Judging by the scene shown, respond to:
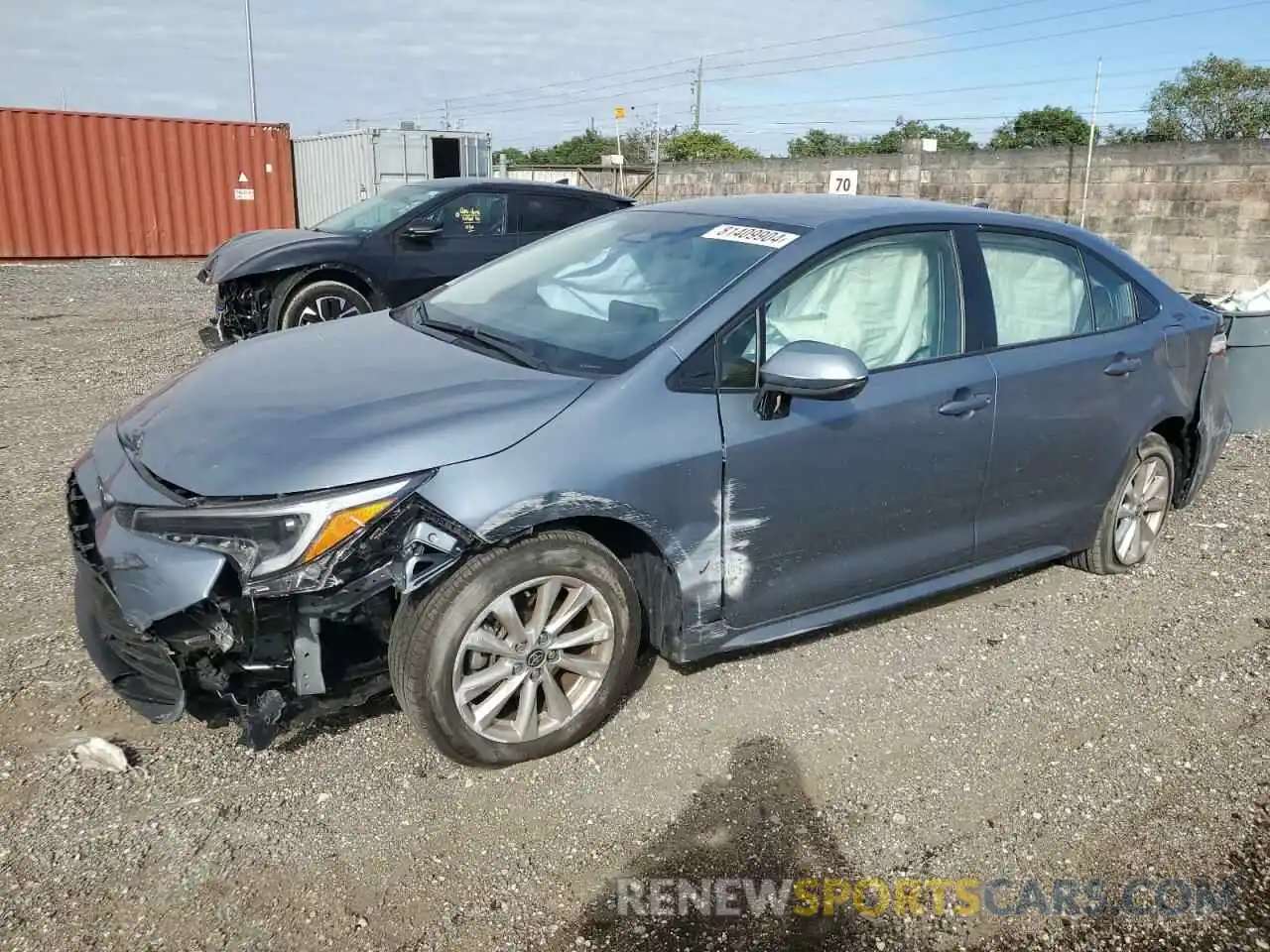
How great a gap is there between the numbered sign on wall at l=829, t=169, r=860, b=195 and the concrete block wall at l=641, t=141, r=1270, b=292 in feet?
1.87

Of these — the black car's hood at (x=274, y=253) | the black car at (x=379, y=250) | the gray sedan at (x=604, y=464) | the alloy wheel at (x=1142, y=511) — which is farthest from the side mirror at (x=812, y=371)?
the black car's hood at (x=274, y=253)

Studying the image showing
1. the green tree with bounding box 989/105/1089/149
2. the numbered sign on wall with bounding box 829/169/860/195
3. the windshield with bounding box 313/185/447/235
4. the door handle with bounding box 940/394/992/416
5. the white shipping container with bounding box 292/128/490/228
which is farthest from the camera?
the green tree with bounding box 989/105/1089/149

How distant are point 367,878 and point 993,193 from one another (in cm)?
1534

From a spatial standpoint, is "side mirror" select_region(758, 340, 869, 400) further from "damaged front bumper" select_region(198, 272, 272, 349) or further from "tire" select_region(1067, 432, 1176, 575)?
"damaged front bumper" select_region(198, 272, 272, 349)

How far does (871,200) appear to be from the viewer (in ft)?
12.6

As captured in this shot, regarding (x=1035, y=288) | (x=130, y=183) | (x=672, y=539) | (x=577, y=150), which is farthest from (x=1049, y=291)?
(x=577, y=150)

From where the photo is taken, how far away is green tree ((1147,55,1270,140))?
1348 inches

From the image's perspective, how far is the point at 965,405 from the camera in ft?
11.5

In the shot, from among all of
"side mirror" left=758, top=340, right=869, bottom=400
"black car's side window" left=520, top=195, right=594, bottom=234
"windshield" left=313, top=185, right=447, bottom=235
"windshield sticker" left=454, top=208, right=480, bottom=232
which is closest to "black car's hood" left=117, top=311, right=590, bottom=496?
"side mirror" left=758, top=340, right=869, bottom=400

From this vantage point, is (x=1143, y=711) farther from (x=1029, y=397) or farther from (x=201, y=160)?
(x=201, y=160)

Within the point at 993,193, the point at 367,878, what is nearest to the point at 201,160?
the point at 993,193

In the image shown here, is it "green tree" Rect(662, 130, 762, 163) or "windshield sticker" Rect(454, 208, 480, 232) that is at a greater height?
"green tree" Rect(662, 130, 762, 163)

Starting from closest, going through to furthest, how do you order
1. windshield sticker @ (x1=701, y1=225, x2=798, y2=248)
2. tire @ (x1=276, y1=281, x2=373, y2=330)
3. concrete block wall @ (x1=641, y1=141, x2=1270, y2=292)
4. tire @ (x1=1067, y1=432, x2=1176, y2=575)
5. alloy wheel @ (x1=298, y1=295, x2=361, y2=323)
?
windshield sticker @ (x1=701, y1=225, x2=798, y2=248) < tire @ (x1=1067, y1=432, x2=1176, y2=575) < tire @ (x1=276, y1=281, x2=373, y2=330) < alloy wheel @ (x1=298, y1=295, x2=361, y2=323) < concrete block wall @ (x1=641, y1=141, x2=1270, y2=292)

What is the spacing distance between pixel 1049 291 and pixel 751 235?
139cm
